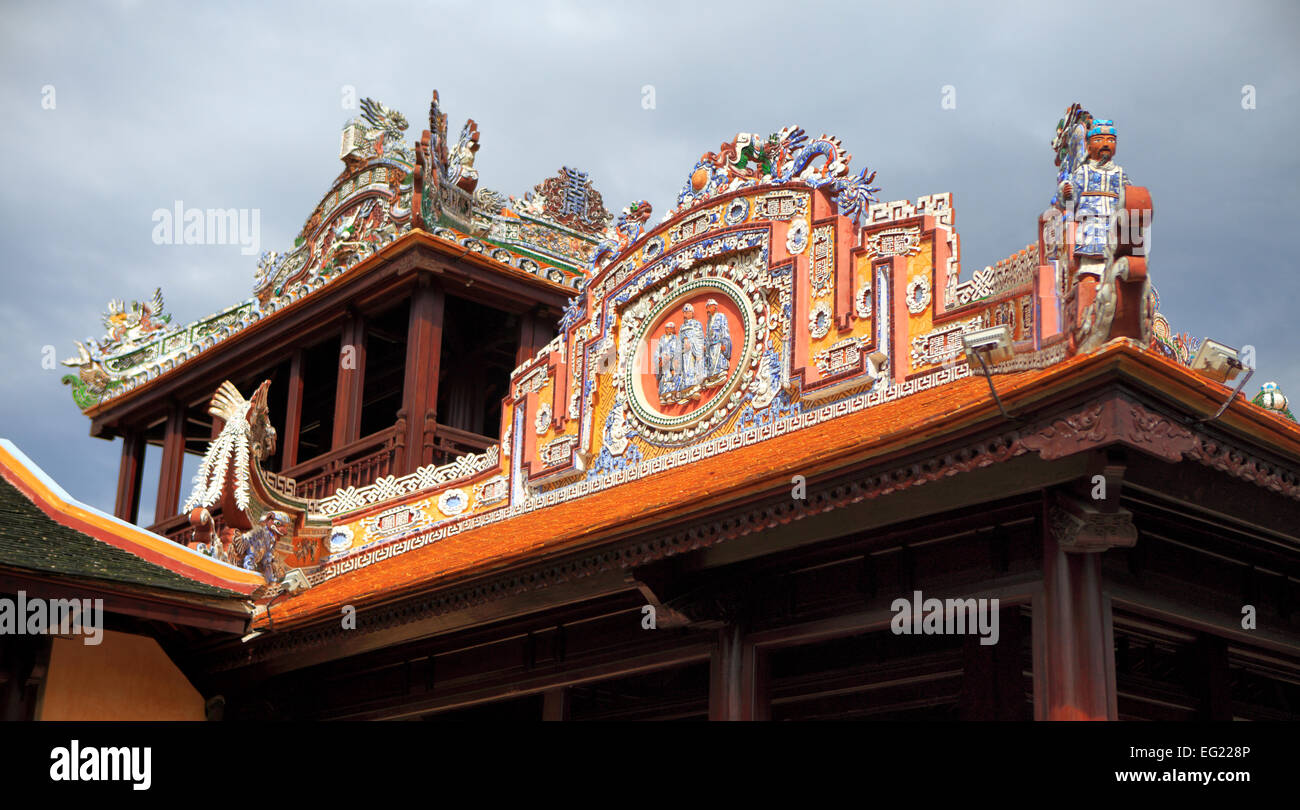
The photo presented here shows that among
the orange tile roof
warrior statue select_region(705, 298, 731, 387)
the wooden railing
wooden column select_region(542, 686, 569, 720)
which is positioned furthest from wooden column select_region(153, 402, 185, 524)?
warrior statue select_region(705, 298, 731, 387)

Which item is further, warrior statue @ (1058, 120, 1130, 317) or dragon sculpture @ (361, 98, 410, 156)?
dragon sculpture @ (361, 98, 410, 156)

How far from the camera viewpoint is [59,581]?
1240 centimetres

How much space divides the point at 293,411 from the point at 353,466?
277 centimetres

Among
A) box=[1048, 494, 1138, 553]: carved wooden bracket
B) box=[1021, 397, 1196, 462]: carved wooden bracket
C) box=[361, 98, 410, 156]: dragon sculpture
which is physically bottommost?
box=[1048, 494, 1138, 553]: carved wooden bracket

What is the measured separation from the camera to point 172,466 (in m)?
22.7

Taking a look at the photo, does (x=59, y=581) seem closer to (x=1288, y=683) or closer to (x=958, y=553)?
(x=958, y=553)

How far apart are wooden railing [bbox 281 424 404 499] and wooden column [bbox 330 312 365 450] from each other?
→ 32 cm

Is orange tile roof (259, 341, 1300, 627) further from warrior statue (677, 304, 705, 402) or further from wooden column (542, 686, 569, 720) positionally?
wooden column (542, 686, 569, 720)

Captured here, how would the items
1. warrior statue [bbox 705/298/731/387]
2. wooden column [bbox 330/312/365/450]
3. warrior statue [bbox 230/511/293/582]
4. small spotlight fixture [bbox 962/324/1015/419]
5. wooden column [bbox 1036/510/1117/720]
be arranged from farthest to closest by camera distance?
1. wooden column [bbox 330/312/365/450]
2. warrior statue [bbox 230/511/293/582]
3. warrior statue [bbox 705/298/731/387]
4. small spotlight fixture [bbox 962/324/1015/419]
5. wooden column [bbox 1036/510/1117/720]

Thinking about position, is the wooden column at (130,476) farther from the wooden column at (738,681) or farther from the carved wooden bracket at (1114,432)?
the carved wooden bracket at (1114,432)

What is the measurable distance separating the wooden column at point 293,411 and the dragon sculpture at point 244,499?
12.0 feet

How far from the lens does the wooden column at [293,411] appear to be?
20531 millimetres

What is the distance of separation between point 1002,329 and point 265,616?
856cm

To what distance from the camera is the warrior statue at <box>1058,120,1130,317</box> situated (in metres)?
9.86
